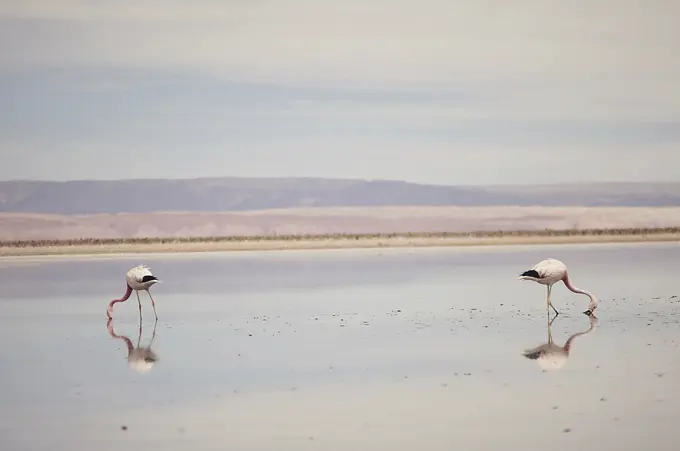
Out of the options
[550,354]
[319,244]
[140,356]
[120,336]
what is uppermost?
[319,244]

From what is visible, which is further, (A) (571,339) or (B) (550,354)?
(A) (571,339)

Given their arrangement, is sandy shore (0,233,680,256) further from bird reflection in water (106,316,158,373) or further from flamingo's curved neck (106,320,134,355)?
bird reflection in water (106,316,158,373)

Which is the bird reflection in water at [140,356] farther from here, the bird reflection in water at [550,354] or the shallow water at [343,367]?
the bird reflection in water at [550,354]

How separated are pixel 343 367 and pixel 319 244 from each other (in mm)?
23013

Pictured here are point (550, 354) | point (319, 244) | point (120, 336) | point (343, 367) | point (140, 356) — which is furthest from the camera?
point (319, 244)

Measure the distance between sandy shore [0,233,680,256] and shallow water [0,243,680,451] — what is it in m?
11.8

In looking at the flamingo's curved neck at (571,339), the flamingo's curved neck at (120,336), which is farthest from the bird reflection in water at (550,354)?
the flamingo's curved neck at (120,336)

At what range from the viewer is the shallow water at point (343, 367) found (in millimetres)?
7949

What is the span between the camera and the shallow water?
7949 millimetres

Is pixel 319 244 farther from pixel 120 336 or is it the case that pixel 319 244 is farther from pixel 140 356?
pixel 140 356

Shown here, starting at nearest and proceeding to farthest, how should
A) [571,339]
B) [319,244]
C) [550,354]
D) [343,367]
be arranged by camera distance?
1. [343,367]
2. [550,354]
3. [571,339]
4. [319,244]

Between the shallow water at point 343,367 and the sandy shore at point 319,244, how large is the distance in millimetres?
11754

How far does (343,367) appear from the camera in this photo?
1038 centimetres

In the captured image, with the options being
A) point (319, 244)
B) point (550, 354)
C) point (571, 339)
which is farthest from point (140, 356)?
point (319, 244)
